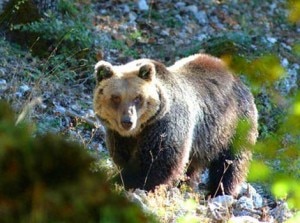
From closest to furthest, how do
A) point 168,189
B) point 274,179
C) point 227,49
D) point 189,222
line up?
1. point 274,179
2. point 189,222
3. point 168,189
4. point 227,49

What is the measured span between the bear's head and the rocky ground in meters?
0.29

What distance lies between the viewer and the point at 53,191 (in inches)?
90.3

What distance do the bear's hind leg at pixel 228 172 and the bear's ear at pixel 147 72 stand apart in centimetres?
134

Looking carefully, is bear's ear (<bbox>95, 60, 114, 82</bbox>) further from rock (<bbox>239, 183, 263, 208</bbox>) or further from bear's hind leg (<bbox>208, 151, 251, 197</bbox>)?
rock (<bbox>239, 183, 263, 208</bbox>)

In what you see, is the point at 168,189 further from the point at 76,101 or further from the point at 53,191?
the point at 53,191

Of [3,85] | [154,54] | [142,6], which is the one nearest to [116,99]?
[3,85]

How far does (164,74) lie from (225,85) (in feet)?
3.18

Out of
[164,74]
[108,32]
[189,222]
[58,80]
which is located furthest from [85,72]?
[189,222]

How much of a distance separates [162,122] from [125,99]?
42 centimetres

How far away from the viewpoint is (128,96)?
779 centimetres

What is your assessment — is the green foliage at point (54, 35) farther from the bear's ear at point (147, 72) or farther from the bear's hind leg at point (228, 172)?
the bear's ear at point (147, 72)

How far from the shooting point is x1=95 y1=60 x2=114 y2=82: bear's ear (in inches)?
308

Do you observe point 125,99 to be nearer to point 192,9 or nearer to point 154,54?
point 154,54

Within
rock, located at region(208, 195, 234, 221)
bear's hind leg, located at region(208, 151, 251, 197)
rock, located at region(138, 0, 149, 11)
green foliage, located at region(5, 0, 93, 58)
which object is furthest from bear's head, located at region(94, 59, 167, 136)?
rock, located at region(138, 0, 149, 11)
